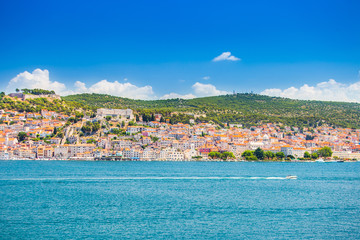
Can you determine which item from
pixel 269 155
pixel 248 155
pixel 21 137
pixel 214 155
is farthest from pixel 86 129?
pixel 269 155

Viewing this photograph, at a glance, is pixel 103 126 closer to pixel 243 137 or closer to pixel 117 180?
pixel 243 137

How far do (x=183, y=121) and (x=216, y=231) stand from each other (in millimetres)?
85199

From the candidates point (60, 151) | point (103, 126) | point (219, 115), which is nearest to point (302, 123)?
point (219, 115)

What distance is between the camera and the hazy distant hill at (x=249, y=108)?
112m

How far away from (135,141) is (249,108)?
62854 millimetres

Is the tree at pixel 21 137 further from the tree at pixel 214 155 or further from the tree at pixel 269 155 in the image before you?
the tree at pixel 269 155

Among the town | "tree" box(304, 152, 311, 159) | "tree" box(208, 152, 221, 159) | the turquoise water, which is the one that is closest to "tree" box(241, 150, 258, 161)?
the town

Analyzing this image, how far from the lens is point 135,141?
254 ft

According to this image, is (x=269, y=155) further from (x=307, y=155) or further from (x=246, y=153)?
(x=307, y=155)

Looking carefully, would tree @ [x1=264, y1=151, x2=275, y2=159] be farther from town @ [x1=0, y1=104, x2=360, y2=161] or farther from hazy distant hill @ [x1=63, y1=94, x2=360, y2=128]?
hazy distant hill @ [x1=63, y1=94, x2=360, y2=128]

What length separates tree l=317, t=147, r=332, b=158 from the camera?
7556 cm

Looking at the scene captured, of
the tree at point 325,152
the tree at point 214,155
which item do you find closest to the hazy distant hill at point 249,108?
the tree at point 214,155

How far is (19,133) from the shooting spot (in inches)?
2955

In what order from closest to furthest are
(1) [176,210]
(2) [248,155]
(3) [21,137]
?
(1) [176,210]
(2) [248,155]
(3) [21,137]
